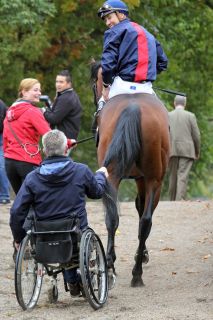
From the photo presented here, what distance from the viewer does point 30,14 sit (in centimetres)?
2131

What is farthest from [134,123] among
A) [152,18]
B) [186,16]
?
[186,16]

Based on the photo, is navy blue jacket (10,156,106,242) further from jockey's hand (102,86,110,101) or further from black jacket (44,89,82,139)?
black jacket (44,89,82,139)

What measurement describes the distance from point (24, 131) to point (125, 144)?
181 cm

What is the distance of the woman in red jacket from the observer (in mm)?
10375

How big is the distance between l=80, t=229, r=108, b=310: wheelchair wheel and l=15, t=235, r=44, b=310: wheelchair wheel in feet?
1.42

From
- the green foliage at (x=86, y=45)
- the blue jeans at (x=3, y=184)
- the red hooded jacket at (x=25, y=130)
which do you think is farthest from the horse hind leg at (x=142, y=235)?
the green foliage at (x=86, y=45)

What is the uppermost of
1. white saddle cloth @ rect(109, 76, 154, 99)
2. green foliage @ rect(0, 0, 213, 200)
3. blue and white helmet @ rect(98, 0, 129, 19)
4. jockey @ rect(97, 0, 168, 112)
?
blue and white helmet @ rect(98, 0, 129, 19)

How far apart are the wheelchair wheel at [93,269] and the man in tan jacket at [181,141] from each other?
362 inches

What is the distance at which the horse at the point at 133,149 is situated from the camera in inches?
352

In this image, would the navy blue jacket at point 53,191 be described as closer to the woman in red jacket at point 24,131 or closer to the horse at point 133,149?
the horse at point 133,149

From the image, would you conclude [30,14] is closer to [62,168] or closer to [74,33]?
[74,33]

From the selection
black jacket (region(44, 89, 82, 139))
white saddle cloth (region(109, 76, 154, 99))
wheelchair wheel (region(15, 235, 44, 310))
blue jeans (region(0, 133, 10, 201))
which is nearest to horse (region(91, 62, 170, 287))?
white saddle cloth (region(109, 76, 154, 99))

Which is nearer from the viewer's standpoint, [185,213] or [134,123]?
[134,123]

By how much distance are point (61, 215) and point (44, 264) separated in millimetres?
422
